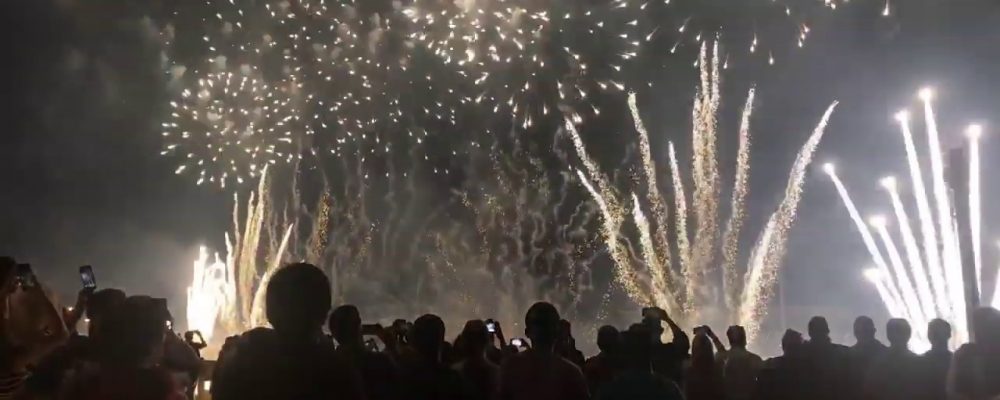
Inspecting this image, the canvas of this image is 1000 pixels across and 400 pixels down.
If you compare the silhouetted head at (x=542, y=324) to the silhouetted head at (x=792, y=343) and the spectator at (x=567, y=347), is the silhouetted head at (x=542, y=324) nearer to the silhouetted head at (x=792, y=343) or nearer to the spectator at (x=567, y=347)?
the spectator at (x=567, y=347)

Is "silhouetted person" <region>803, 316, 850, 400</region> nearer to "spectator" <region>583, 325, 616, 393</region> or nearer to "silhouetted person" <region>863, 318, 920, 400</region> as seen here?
"silhouetted person" <region>863, 318, 920, 400</region>

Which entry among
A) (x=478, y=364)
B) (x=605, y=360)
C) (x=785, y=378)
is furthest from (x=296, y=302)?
(x=785, y=378)

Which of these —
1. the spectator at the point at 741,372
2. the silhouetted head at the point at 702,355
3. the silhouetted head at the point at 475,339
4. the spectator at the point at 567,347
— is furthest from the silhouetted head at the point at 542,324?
the spectator at the point at 741,372

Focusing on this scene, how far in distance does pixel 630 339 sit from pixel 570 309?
103ft

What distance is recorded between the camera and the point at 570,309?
114ft

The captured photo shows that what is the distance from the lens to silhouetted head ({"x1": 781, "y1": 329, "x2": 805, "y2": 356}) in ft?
19.8

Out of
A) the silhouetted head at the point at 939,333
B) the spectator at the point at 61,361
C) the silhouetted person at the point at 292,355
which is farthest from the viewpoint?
the silhouetted head at the point at 939,333

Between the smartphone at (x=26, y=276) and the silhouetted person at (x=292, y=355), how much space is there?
269 cm

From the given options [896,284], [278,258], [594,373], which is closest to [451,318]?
[278,258]

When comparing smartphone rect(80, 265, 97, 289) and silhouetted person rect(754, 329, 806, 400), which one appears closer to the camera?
silhouetted person rect(754, 329, 806, 400)

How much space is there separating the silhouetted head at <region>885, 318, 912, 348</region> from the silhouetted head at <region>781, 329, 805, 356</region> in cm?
59

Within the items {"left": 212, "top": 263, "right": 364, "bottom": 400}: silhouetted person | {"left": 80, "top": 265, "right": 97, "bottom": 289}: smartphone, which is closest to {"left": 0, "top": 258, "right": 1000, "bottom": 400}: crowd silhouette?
{"left": 212, "top": 263, "right": 364, "bottom": 400}: silhouetted person

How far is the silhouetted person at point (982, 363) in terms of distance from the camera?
5.44 m

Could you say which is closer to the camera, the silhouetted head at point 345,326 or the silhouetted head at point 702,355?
the silhouetted head at point 345,326
